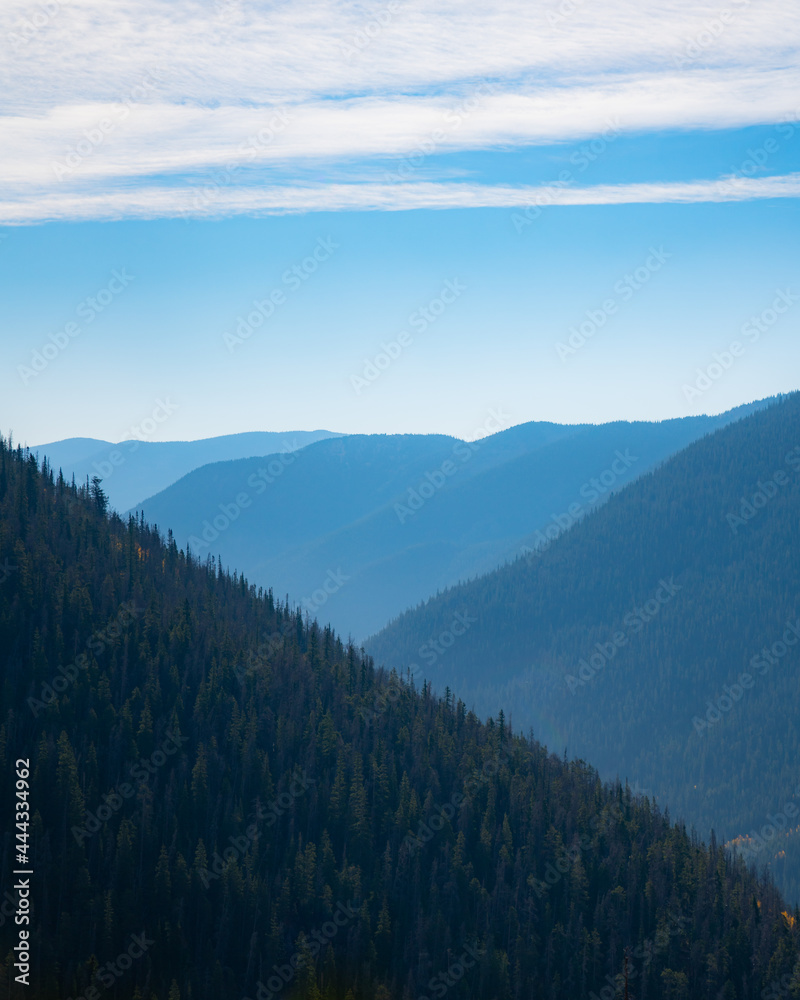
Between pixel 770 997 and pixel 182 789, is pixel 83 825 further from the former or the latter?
pixel 770 997

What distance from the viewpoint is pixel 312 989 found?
497 feet

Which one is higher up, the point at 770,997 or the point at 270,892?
the point at 270,892

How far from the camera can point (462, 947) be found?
186 metres

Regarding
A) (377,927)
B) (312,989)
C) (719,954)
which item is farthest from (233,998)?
(719,954)

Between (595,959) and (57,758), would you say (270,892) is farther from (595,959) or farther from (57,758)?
(595,959)

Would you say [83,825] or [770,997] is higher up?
[83,825]

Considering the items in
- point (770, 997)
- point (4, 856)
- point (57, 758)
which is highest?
point (57, 758)

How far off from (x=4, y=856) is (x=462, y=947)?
8334cm

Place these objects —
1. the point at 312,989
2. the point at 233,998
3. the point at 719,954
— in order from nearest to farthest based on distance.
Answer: the point at 312,989, the point at 233,998, the point at 719,954

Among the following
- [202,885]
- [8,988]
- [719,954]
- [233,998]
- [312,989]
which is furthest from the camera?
[719,954]

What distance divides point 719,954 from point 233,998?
93.0 metres

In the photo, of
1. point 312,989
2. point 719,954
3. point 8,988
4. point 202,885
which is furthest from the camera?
point 719,954

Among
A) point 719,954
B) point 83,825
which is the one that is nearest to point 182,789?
point 83,825

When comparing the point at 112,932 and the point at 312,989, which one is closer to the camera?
the point at 312,989
